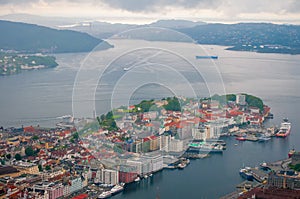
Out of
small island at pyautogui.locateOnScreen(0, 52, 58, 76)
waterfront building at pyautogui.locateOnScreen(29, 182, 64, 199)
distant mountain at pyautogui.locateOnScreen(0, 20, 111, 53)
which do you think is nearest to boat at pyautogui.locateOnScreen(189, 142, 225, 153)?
waterfront building at pyautogui.locateOnScreen(29, 182, 64, 199)

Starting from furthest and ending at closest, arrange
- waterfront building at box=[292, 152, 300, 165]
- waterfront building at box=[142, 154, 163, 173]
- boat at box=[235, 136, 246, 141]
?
1. boat at box=[235, 136, 246, 141]
2. waterfront building at box=[292, 152, 300, 165]
3. waterfront building at box=[142, 154, 163, 173]

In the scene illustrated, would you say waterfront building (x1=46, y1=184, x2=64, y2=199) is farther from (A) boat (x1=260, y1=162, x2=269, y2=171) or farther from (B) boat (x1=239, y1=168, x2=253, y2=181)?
(A) boat (x1=260, y1=162, x2=269, y2=171)

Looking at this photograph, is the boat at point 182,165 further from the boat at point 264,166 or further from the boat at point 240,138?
the boat at point 240,138

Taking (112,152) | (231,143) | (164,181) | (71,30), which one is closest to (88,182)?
(112,152)

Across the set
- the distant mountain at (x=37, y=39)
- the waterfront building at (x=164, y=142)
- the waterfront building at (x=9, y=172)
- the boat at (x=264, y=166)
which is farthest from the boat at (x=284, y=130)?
the distant mountain at (x=37, y=39)

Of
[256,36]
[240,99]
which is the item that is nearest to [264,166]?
[240,99]

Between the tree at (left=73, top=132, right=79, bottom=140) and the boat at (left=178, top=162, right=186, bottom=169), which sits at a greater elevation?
the tree at (left=73, top=132, right=79, bottom=140)
